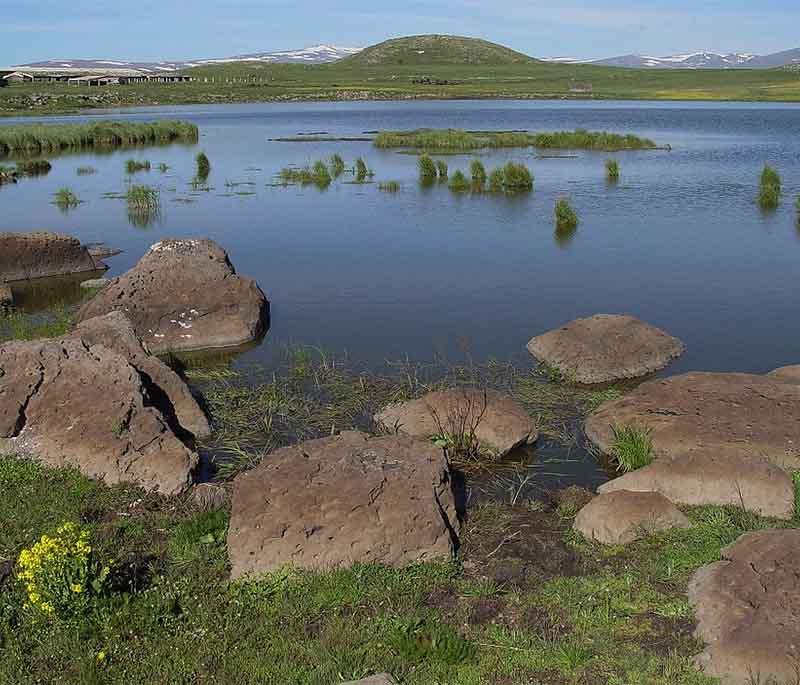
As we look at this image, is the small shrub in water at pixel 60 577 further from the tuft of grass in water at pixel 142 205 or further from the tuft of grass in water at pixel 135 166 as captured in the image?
the tuft of grass in water at pixel 135 166

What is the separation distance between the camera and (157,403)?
14.2m

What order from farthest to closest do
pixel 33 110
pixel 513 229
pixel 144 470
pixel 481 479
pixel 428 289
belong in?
pixel 33 110
pixel 513 229
pixel 428 289
pixel 481 479
pixel 144 470

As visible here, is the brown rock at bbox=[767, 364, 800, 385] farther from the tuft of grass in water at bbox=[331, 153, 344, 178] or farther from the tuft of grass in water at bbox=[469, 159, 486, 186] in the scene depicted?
the tuft of grass in water at bbox=[331, 153, 344, 178]

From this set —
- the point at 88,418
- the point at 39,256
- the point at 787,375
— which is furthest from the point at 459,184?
the point at 88,418

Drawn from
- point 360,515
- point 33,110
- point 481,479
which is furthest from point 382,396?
point 33,110

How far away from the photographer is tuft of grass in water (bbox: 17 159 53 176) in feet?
169

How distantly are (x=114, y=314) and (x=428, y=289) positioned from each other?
34.6 feet

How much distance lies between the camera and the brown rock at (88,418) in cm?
1212

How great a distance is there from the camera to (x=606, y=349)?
17625 millimetres

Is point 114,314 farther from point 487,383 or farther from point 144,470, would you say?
point 487,383

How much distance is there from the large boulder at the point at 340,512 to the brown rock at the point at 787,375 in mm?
7892

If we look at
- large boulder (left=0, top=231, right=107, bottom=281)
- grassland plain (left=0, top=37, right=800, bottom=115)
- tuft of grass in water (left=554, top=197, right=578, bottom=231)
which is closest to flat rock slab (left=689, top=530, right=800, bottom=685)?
large boulder (left=0, top=231, right=107, bottom=281)

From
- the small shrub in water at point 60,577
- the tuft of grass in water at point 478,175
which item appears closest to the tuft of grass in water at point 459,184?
the tuft of grass in water at point 478,175

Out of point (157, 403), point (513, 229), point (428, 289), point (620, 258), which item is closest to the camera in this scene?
point (157, 403)
